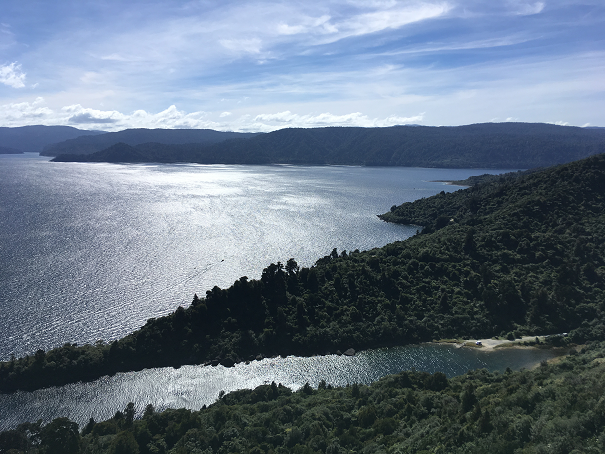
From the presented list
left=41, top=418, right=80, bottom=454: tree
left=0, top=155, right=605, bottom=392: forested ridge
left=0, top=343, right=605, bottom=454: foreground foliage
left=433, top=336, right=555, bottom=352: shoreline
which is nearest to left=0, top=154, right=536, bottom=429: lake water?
left=433, top=336, right=555, bottom=352: shoreline

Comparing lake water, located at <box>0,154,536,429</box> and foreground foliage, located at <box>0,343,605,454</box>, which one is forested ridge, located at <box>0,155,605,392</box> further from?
foreground foliage, located at <box>0,343,605,454</box>

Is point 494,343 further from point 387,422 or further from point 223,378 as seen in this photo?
point 223,378

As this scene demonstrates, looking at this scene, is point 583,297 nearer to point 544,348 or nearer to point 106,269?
point 544,348

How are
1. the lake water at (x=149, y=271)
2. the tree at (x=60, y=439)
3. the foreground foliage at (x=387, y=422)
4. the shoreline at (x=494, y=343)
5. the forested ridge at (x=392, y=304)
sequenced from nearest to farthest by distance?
the foreground foliage at (x=387, y=422) → the tree at (x=60, y=439) → the lake water at (x=149, y=271) → the forested ridge at (x=392, y=304) → the shoreline at (x=494, y=343)

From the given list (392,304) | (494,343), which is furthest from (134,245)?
(494,343)

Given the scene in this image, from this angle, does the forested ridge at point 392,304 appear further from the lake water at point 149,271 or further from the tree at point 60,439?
the tree at point 60,439

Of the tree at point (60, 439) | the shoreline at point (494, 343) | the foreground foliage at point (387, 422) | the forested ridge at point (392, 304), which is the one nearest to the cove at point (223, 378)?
the shoreline at point (494, 343)
